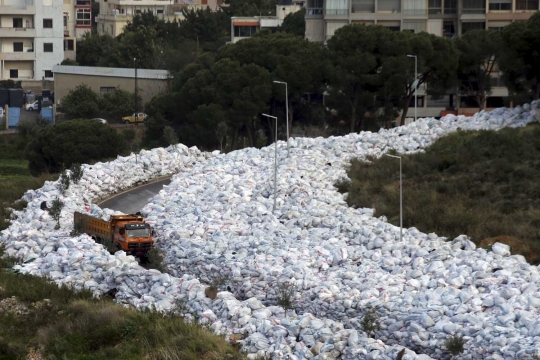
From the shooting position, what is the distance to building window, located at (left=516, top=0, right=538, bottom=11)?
326 feet

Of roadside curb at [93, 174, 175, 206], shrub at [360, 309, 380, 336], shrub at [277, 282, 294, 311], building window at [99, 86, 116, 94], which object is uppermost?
building window at [99, 86, 116, 94]

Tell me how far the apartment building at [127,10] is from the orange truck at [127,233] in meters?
107

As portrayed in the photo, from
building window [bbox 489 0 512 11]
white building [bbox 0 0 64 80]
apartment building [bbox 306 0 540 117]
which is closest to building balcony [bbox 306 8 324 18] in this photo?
apartment building [bbox 306 0 540 117]

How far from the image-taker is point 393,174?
55.4 meters

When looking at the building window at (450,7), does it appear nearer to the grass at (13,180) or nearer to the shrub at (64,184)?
the grass at (13,180)

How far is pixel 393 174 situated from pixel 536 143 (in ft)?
21.1

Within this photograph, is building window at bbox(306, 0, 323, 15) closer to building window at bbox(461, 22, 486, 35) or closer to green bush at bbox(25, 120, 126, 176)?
building window at bbox(461, 22, 486, 35)

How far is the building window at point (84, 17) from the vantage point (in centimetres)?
16112

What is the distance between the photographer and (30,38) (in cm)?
13438

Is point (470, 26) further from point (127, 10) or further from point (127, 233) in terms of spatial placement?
point (127, 10)

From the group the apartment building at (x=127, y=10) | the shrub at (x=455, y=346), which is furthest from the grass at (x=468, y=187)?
the apartment building at (x=127, y=10)

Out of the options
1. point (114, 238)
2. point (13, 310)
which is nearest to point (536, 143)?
point (114, 238)

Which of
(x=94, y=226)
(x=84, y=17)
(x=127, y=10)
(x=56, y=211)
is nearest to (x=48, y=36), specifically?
(x=84, y=17)

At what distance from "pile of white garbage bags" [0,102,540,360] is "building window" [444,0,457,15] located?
142 feet
